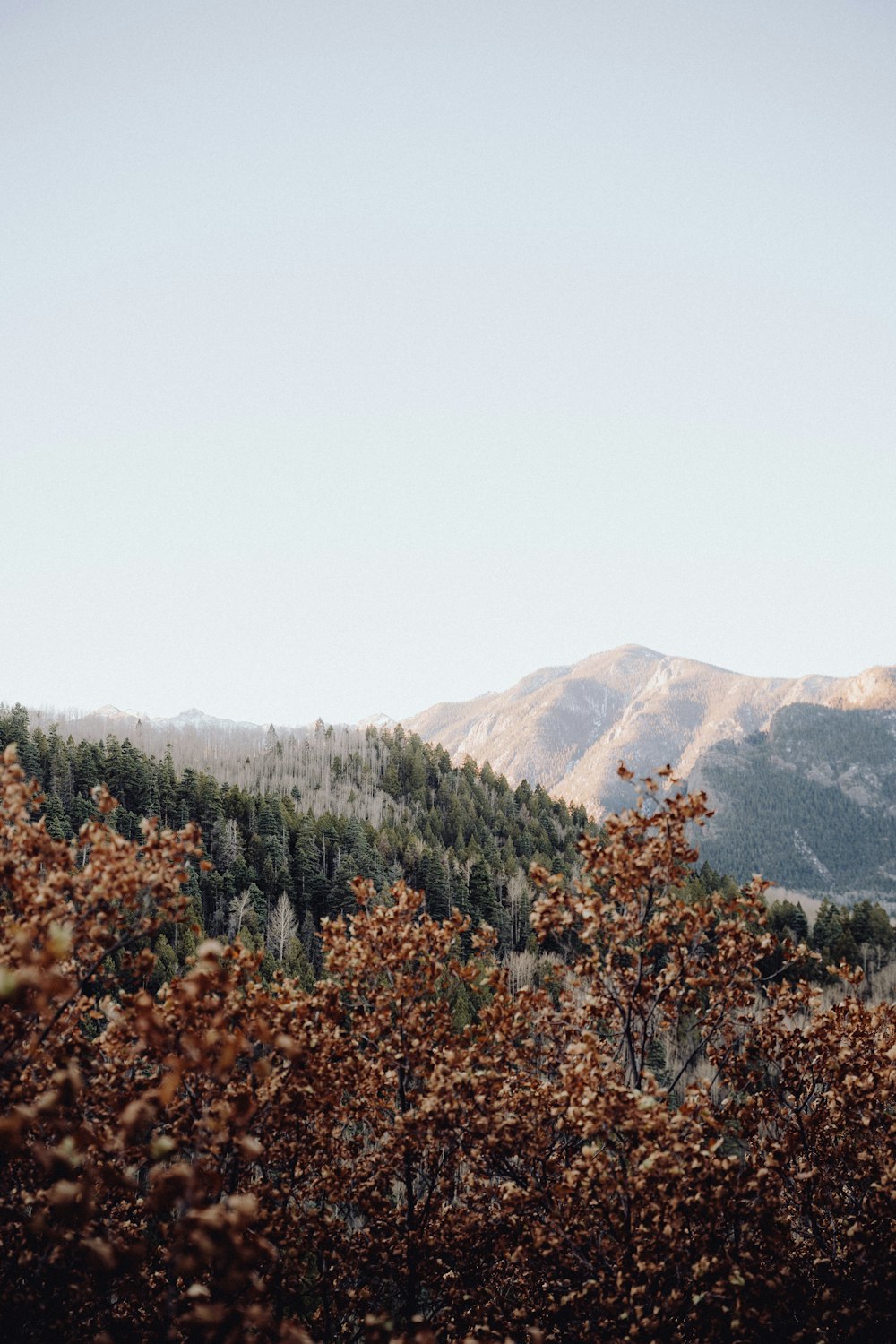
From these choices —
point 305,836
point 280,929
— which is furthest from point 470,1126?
point 305,836

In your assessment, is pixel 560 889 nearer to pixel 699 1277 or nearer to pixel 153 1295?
pixel 699 1277

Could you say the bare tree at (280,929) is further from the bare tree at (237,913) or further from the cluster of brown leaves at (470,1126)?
the cluster of brown leaves at (470,1126)

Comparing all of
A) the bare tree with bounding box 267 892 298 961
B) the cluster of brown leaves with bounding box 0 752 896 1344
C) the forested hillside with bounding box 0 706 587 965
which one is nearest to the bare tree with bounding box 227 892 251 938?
the forested hillside with bounding box 0 706 587 965

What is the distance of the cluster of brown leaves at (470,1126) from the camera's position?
766 centimetres

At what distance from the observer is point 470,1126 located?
9.25 m

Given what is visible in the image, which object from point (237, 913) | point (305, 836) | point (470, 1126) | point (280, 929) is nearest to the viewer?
point (470, 1126)

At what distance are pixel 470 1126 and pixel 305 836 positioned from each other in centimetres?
9843

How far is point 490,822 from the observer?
146125 millimetres

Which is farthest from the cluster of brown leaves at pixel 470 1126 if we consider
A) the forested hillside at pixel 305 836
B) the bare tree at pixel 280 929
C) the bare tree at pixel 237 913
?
the bare tree at pixel 237 913

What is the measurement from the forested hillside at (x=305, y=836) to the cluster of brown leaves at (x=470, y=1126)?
58.3 meters

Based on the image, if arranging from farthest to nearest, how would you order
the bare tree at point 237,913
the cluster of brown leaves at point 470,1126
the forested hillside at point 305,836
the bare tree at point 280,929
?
the forested hillside at point 305,836
the bare tree at point 237,913
the bare tree at point 280,929
the cluster of brown leaves at point 470,1126

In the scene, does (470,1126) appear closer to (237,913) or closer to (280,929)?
(280,929)

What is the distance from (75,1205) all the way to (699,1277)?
6825mm

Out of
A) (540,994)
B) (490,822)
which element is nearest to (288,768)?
(490,822)
